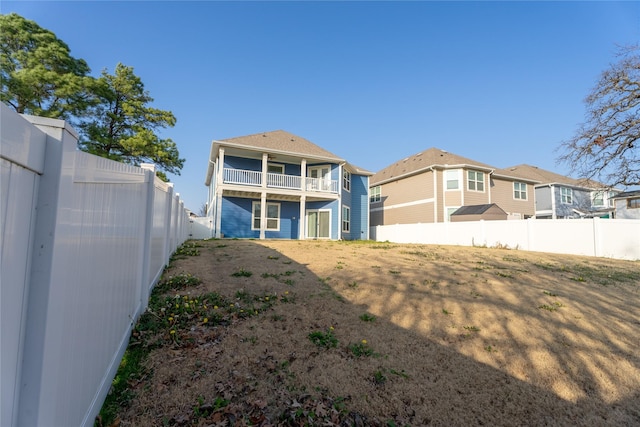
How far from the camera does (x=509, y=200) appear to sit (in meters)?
23.7

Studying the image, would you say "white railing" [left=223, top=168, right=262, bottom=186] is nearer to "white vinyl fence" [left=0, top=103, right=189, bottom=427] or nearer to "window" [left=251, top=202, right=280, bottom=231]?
"window" [left=251, top=202, right=280, bottom=231]

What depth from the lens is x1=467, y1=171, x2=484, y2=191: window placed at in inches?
834

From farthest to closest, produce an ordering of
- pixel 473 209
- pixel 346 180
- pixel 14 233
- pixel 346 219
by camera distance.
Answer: pixel 346 180, pixel 346 219, pixel 473 209, pixel 14 233

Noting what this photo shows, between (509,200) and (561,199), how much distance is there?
7.88 meters

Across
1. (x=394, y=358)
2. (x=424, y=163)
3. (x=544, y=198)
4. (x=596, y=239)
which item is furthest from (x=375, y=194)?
(x=394, y=358)

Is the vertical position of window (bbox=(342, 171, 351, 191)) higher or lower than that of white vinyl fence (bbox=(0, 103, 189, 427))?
higher

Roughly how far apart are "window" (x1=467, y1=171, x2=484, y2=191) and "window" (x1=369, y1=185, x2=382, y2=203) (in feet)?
26.1

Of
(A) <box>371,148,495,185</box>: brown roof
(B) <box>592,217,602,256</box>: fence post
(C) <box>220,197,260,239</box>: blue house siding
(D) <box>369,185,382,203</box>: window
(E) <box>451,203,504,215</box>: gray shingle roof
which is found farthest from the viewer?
(D) <box>369,185,382,203</box>: window

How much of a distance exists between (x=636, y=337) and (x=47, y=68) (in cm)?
2574

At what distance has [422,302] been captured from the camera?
4.62 metres

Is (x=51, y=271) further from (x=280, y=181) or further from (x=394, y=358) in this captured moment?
(x=280, y=181)

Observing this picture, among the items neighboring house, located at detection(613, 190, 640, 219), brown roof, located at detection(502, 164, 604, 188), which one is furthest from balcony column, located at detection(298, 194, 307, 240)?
neighboring house, located at detection(613, 190, 640, 219)

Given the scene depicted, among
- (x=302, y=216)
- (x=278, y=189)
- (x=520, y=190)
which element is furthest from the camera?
(x=520, y=190)

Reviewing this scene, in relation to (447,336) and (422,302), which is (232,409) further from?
(422,302)
